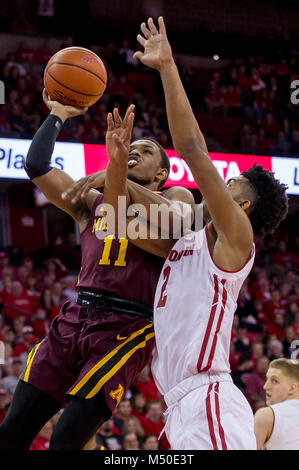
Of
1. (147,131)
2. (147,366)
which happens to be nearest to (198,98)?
(147,131)

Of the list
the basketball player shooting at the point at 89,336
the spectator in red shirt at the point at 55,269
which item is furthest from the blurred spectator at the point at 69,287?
the basketball player shooting at the point at 89,336

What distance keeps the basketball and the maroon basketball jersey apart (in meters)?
0.64

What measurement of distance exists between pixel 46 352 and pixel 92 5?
13388 millimetres

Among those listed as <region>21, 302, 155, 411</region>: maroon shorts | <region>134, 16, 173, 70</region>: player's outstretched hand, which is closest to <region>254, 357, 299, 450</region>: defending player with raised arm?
<region>21, 302, 155, 411</region>: maroon shorts

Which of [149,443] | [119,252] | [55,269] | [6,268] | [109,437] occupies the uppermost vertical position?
[119,252]

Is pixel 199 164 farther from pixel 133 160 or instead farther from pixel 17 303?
pixel 17 303

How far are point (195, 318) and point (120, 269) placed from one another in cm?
63

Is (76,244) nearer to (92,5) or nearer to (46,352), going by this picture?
(92,5)

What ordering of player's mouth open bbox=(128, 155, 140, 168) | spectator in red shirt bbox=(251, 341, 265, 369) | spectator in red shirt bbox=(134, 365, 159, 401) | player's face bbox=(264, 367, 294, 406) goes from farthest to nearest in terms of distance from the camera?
spectator in red shirt bbox=(251, 341, 265, 369)
spectator in red shirt bbox=(134, 365, 159, 401)
player's face bbox=(264, 367, 294, 406)
player's mouth open bbox=(128, 155, 140, 168)

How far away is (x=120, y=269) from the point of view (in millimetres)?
3184

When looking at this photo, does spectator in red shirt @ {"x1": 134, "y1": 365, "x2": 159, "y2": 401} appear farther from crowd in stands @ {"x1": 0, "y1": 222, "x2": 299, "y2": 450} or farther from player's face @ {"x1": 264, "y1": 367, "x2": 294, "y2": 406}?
player's face @ {"x1": 264, "y1": 367, "x2": 294, "y2": 406}

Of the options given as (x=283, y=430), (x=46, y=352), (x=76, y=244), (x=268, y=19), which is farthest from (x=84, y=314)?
(x=268, y=19)

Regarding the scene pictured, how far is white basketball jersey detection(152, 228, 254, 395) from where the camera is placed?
264 centimetres

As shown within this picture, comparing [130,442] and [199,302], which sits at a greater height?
[199,302]
